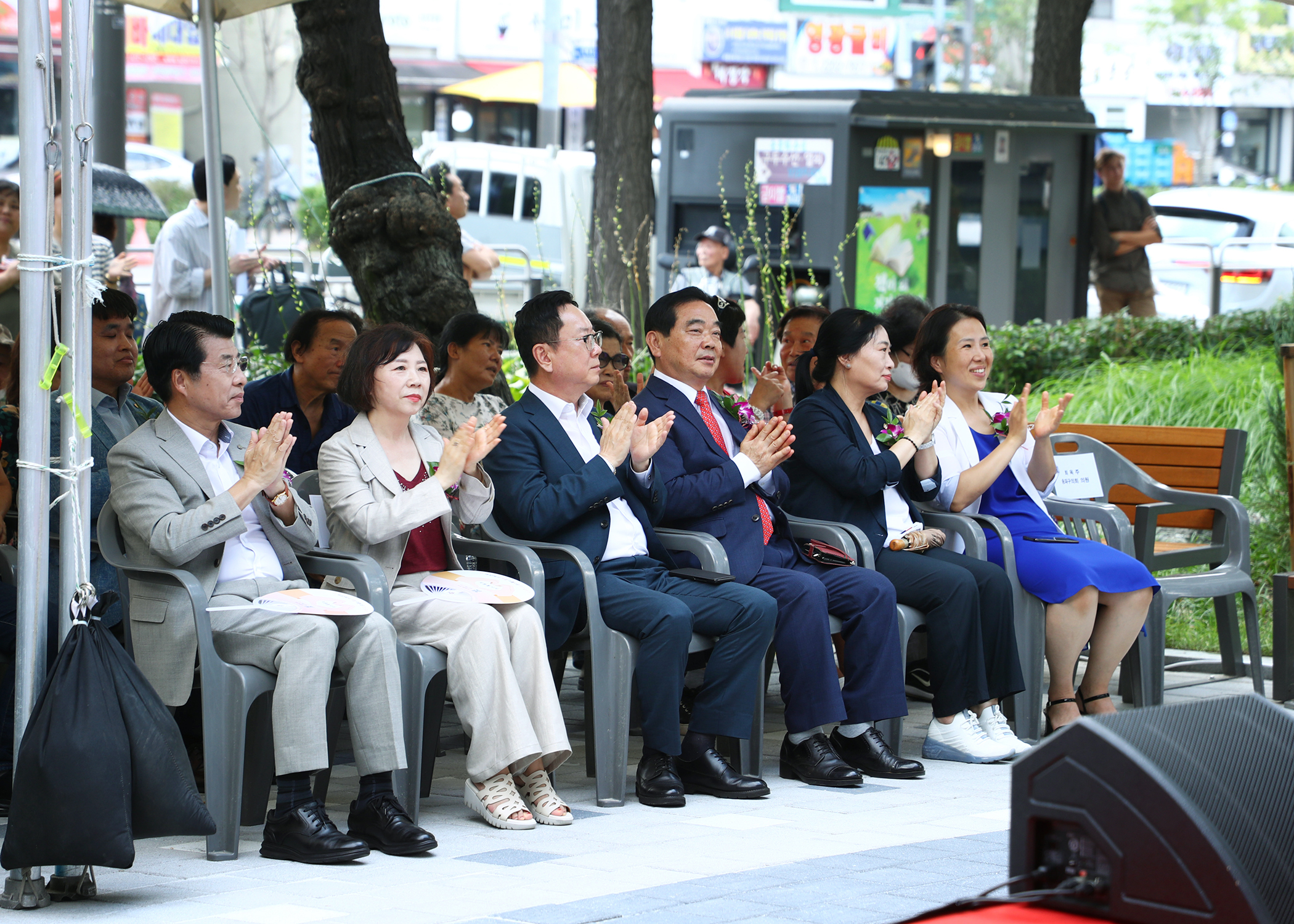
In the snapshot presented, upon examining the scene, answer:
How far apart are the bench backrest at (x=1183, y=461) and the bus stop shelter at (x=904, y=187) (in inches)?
240

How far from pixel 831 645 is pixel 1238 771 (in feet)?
8.98

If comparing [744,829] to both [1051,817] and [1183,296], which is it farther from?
[1183,296]

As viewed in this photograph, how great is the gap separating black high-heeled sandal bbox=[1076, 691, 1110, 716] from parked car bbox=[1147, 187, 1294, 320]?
9.56 meters

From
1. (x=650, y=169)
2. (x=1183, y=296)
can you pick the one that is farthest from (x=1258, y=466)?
(x=1183, y=296)

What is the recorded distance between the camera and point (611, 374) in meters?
6.49

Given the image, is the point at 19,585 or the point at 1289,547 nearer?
the point at 19,585

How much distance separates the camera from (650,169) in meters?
11.3

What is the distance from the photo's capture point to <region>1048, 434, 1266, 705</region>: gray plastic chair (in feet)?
20.4

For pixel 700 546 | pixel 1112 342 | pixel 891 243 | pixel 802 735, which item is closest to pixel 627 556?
pixel 700 546

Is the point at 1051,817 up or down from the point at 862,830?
up

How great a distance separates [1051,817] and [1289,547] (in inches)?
248

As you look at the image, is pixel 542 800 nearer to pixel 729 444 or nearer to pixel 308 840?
pixel 308 840

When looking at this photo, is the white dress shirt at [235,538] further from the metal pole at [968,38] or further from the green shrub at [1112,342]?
the metal pole at [968,38]

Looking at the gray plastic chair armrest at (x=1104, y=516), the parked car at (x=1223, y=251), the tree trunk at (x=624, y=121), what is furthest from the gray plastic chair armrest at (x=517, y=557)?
the parked car at (x=1223, y=251)
